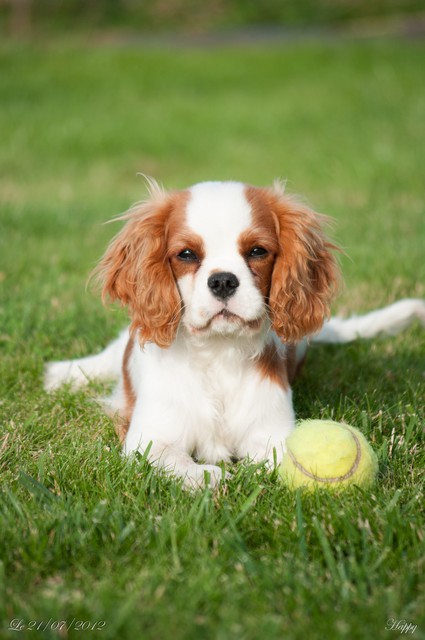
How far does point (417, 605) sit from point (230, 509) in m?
0.80

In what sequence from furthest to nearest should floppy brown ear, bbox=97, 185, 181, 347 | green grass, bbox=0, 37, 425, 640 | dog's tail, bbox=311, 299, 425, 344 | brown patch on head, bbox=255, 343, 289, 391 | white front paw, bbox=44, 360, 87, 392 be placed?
dog's tail, bbox=311, 299, 425, 344 < white front paw, bbox=44, 360, 87, 392 < brown patch on head, bbox=255, 343, 289, 391 < floppy brown ear, bbox=97, 185, 181, 347 < green grass, bbox=0, 37, 425, 640

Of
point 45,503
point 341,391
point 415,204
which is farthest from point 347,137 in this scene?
point 45,503

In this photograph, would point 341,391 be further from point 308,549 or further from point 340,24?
point 340,24

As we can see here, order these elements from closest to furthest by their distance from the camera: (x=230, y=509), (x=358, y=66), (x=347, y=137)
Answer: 1. (x=230, y=509)
2. (x=347, y=137)
3. (x=358, y=66)

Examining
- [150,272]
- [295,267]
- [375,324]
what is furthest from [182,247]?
[375,324]

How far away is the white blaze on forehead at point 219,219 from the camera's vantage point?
10.8ft

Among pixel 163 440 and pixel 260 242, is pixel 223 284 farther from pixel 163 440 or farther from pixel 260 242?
pixel 163 440

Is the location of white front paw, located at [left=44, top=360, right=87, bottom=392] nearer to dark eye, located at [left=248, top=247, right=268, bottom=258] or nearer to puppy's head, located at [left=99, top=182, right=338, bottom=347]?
puppy's head, located at [left=99, top=182, right=338, bottom=347]

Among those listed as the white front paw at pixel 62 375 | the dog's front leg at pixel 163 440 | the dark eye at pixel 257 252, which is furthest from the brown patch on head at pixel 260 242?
the white front paw at pixel 62 375

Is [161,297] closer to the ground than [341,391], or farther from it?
farther from it

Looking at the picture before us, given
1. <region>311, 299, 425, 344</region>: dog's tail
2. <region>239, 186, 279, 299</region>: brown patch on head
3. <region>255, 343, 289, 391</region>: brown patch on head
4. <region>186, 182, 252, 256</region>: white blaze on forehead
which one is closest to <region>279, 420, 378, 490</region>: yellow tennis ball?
<region>255, 343, 289, 391</region>: brown patch on head

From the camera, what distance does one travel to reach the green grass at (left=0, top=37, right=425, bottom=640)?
2391 millimetres

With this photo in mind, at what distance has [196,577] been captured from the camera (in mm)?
2496

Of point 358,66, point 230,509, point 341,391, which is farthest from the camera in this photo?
point 358,66
